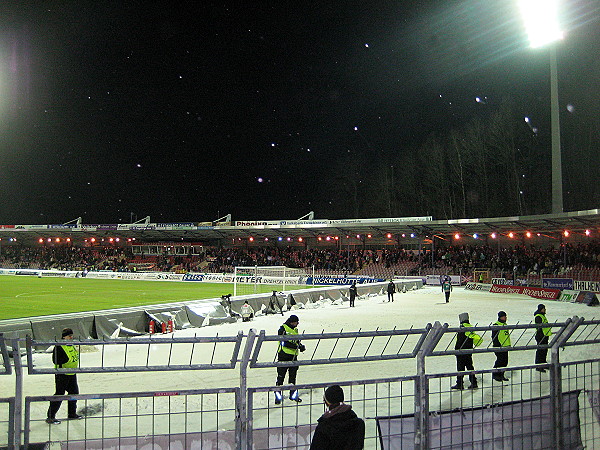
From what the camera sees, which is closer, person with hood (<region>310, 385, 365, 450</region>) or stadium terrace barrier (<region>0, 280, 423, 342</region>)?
person with hood (<region>310, 385, 365, 450</region>)

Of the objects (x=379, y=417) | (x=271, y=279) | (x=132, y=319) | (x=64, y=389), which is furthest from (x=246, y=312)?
(x=271, y=279)

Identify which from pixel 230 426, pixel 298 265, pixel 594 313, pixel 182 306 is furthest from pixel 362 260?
pixel 230 426

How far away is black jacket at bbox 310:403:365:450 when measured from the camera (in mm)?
3762

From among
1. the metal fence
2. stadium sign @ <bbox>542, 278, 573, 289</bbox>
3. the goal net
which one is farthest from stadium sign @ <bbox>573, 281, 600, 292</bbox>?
the metal fence

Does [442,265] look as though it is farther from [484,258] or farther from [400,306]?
[400,306]

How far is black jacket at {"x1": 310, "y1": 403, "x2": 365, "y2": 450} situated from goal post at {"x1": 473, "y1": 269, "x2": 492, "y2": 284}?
126 ft

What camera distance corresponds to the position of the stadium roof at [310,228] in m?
38.0

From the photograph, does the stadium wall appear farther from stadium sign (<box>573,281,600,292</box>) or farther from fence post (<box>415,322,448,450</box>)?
stadium sign (<box>573,281,600,292</box>)

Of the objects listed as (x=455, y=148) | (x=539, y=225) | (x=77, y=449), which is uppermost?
(x=455, y=148)

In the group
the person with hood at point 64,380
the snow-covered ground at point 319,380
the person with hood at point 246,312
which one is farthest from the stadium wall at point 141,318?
the person with hood at point 64,380

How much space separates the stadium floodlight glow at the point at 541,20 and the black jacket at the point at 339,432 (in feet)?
98.7

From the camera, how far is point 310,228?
5491cm

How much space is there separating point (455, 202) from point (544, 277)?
962 inches

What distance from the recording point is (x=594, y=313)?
22422 millimetres
